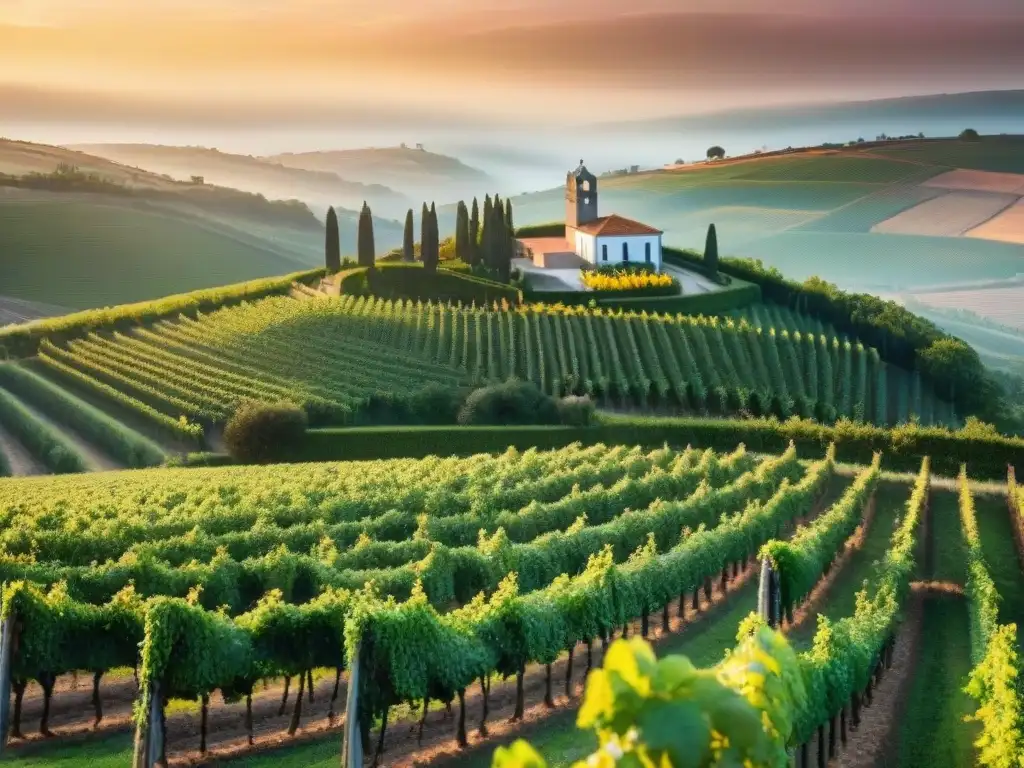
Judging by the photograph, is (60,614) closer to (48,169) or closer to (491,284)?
(491,284)

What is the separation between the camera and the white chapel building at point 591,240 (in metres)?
81.2

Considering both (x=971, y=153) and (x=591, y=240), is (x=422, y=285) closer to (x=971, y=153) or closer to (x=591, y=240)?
(x=591, y=240)

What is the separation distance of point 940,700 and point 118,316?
182ft

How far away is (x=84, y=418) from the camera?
47906mm

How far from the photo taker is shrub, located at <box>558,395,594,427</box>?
4591 cm

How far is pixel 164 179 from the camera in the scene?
155500 mm

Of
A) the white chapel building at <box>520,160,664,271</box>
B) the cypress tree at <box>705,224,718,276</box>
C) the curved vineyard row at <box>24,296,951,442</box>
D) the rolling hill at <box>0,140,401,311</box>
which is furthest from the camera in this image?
the rolling hill at <box>0,140,401,311</box>

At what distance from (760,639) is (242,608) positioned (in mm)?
16339

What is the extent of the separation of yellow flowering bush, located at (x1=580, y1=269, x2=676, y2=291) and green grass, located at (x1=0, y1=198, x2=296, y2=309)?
52.0 meters

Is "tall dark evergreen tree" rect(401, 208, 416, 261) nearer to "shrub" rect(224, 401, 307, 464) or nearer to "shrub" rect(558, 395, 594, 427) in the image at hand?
"shrub" rect(558, 395, 594, 427)

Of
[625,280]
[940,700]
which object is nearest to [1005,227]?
[625,280]

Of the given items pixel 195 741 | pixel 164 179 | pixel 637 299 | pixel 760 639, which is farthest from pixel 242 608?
pixel 164 179

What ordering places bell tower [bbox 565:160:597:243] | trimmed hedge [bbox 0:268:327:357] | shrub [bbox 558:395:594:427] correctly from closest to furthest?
shrub [bbox 558:395:594:427]
trimmed hedge [bbox 0:268:327:357]
bell tower [bbox 565:160:597:243]

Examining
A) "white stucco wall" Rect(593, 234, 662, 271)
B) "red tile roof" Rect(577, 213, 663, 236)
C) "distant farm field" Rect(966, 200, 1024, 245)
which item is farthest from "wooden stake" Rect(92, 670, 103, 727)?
"distant farm field" Rect(966, 200, 1024, 245)
